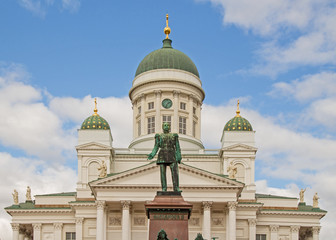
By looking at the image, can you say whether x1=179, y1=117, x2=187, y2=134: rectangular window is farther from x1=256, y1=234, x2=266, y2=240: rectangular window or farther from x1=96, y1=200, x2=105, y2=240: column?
x1=96, y1=200, x2=105, y2=240: column

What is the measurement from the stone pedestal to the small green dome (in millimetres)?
55979

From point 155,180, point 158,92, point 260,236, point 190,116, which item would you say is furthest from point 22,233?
point 260,236

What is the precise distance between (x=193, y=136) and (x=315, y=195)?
1640 centimetres

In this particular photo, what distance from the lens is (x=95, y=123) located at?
7612 cm

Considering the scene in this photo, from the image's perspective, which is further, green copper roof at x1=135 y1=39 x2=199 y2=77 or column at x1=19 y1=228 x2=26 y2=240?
green copper roof at x1=135 y1=39 x2=199 y2=77

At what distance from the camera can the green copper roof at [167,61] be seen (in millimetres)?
84875

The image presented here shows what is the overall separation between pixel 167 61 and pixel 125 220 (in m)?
27.6

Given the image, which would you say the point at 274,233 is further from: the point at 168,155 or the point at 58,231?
the point at 168,155

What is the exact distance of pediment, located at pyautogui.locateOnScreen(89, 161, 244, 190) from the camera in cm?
6469

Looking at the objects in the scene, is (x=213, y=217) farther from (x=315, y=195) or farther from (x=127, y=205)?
(x=315, y=195)

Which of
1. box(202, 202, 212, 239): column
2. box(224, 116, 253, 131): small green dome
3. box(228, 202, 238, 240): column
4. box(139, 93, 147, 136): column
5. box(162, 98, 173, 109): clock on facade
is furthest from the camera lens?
box(162, 98, 173, 109): clock on facade

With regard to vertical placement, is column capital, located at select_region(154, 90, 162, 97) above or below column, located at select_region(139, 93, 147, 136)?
above

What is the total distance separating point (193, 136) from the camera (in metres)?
82.0

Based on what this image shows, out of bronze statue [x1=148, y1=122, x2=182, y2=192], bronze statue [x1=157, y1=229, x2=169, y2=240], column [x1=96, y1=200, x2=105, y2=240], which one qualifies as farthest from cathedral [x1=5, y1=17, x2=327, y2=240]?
bronze statue [x1=157, y1=229, x2=169, y2=240]
